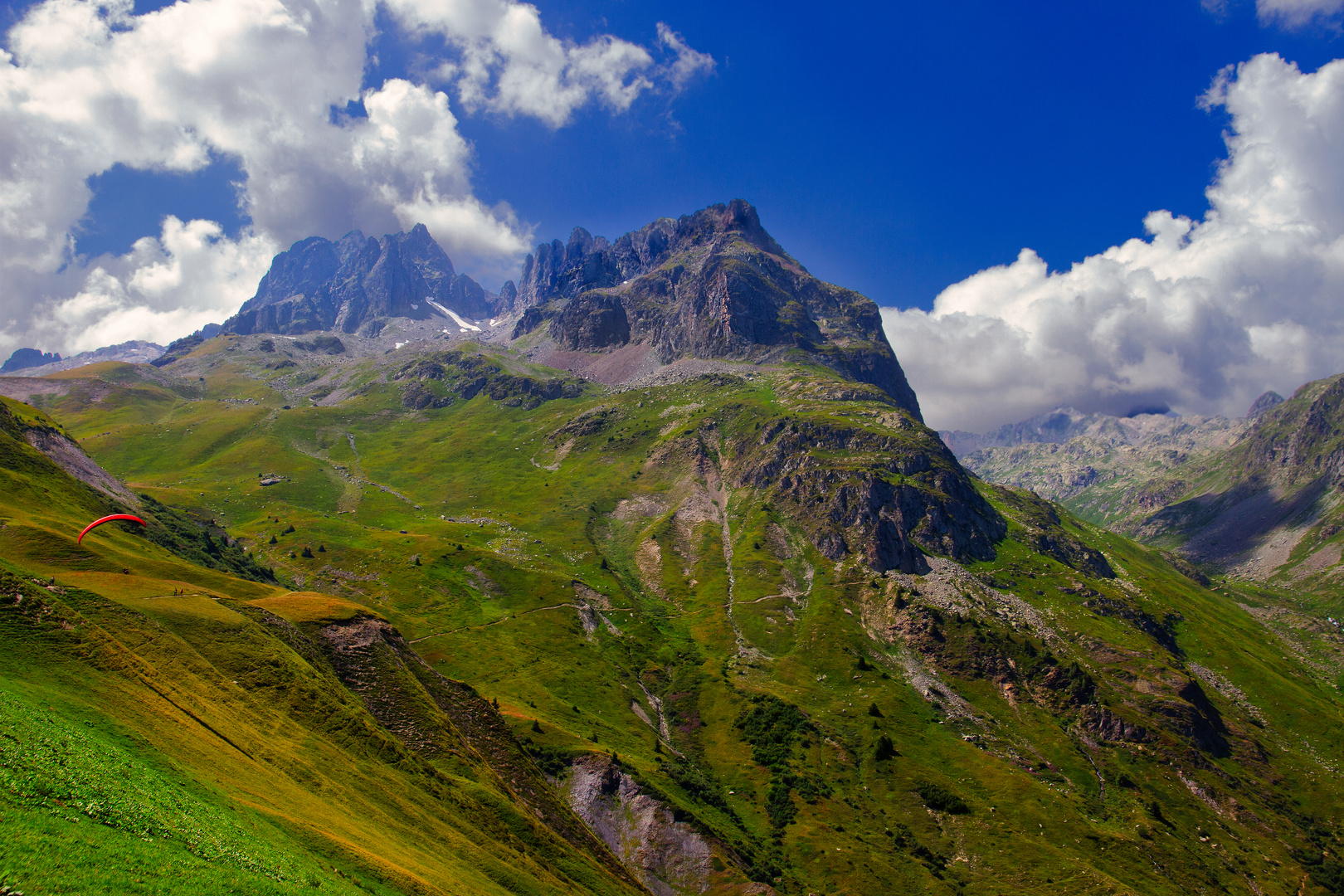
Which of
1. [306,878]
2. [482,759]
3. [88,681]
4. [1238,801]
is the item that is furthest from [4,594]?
[1238,801]

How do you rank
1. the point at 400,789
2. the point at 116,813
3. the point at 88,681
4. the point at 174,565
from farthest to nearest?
the point at 174,565, the point at 400,789, the point at 88,681, the point at 116,813

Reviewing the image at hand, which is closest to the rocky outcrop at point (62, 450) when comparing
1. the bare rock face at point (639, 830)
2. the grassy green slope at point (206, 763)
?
the grassy green slope at point (206, 763)

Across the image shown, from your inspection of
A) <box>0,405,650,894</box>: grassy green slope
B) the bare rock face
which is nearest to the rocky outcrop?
<box>0,405,650,894</box>: grassy green slope

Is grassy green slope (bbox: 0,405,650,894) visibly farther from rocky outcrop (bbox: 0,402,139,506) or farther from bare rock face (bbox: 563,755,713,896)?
rocky outcrop (bbox: 0,402,139,506)

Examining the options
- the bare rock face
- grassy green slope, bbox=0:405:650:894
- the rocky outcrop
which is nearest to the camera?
grassy green slope, bbox=0:405:650:894

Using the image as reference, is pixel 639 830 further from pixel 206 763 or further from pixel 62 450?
pixel 62 450

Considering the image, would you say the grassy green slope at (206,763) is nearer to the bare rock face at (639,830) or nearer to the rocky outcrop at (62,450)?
the bare rock face at (639,830)

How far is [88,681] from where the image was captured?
46.2m

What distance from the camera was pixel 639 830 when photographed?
117312mm

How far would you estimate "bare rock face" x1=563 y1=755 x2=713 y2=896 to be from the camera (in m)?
112

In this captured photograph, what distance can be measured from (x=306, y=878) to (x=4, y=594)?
122ft

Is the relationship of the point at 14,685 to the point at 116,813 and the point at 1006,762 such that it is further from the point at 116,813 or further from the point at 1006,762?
the point at 1006,762

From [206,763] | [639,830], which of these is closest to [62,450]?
[206,763]

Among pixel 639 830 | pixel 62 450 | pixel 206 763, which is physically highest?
pixel 206 763
